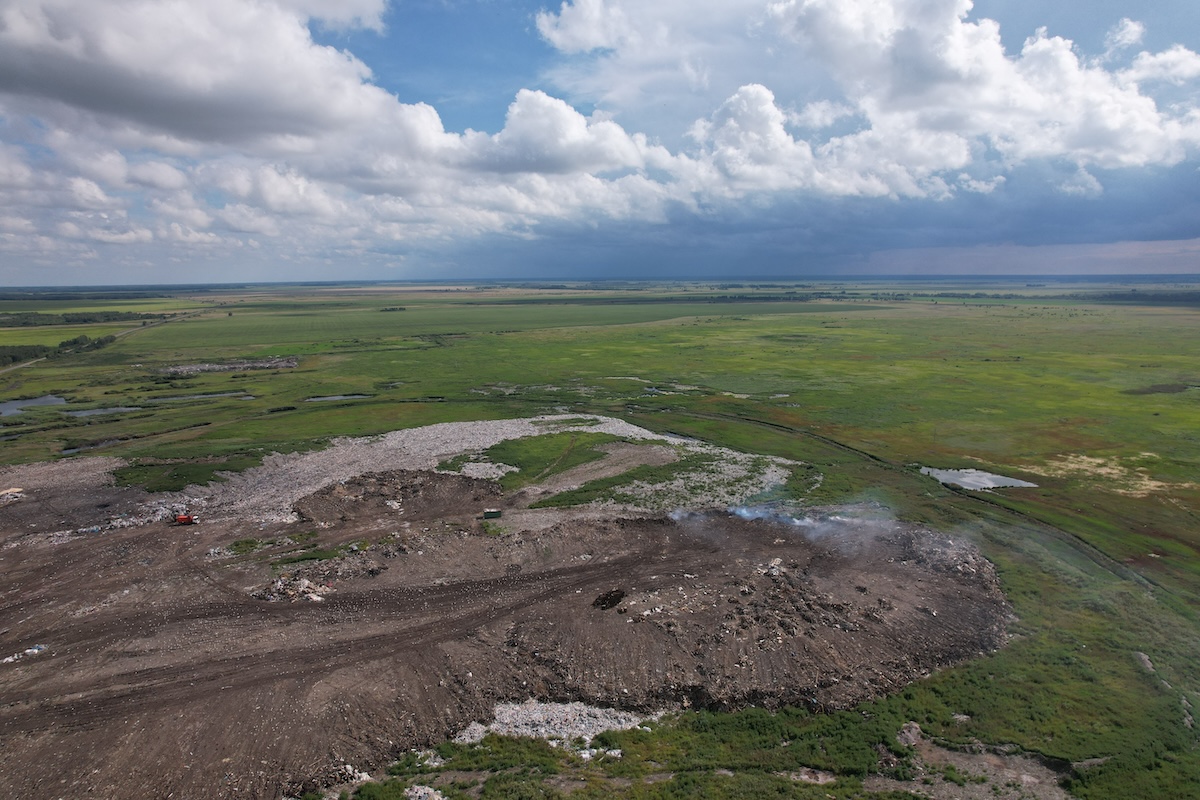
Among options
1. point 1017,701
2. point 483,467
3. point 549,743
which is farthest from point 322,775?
point 483,467

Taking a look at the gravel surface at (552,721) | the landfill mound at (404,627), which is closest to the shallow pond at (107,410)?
the landfill mound at (404,627)

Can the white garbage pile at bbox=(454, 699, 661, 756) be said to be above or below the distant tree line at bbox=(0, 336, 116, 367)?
below

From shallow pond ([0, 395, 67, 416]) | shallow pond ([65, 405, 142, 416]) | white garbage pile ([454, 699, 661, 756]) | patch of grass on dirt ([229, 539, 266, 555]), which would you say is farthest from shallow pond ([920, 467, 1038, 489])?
shallow pond ([0, 395, 67, 416])

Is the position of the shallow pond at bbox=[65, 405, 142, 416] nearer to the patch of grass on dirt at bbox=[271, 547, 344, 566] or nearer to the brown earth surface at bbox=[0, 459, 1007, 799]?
the brown earth surface at bbox=[0, 459, 1007, 799]

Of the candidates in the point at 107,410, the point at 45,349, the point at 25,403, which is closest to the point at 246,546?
the point at 107,410

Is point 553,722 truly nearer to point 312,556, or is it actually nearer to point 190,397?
point 312,556
